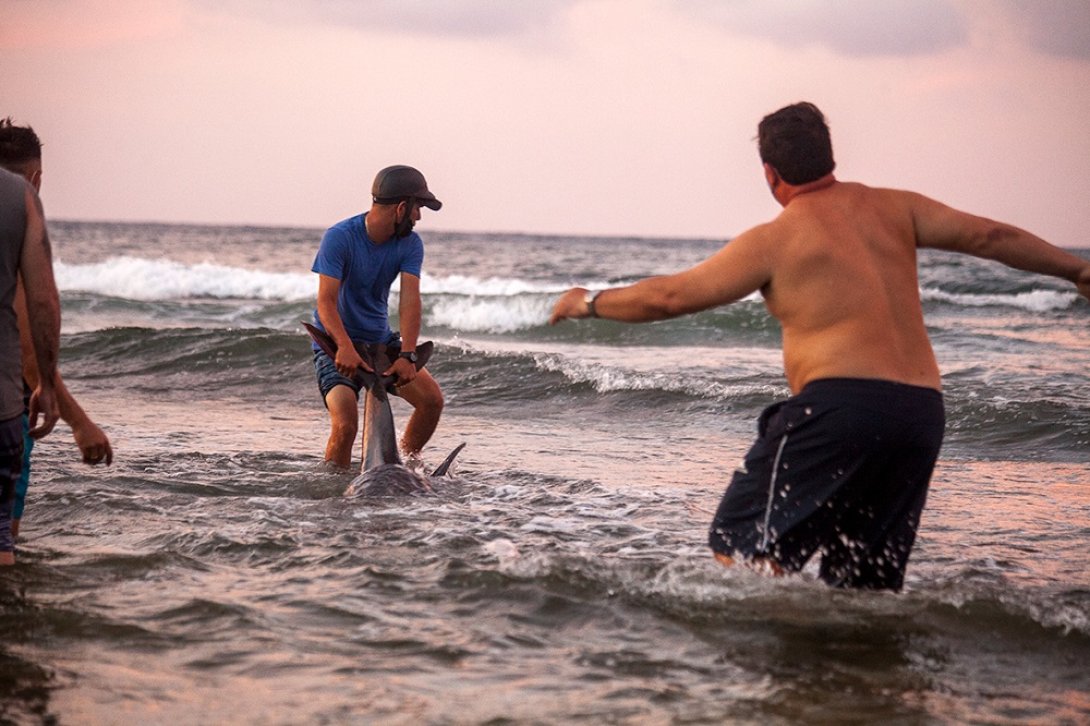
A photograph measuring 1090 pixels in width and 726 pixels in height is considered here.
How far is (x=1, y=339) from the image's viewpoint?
427 cm

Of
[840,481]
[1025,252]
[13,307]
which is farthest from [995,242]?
[13,307]

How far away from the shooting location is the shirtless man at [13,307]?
13.8ft

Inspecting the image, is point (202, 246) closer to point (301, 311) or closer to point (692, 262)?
point (692, 262)

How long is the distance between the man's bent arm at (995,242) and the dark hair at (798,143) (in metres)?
0.36

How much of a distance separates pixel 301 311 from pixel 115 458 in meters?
14.5

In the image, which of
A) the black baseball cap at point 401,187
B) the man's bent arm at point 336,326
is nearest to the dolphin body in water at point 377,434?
the man's bent arm at point 336,326

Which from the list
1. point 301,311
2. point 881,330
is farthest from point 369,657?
point 301,311

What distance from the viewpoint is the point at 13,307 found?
4.31m

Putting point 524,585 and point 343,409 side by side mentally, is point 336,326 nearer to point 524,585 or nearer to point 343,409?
point 343,409

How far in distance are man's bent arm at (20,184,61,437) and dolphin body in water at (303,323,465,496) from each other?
247 cm

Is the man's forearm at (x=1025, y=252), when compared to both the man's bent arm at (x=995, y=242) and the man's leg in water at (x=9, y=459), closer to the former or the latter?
the man's bent arm at (x=995, y=242)

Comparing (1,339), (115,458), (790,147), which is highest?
(790,147)

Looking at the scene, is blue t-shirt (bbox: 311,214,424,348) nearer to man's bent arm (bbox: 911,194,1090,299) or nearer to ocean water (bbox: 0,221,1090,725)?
ocean water (bbox: 0,221,1090,725)

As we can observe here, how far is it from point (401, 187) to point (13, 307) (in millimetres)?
2897
